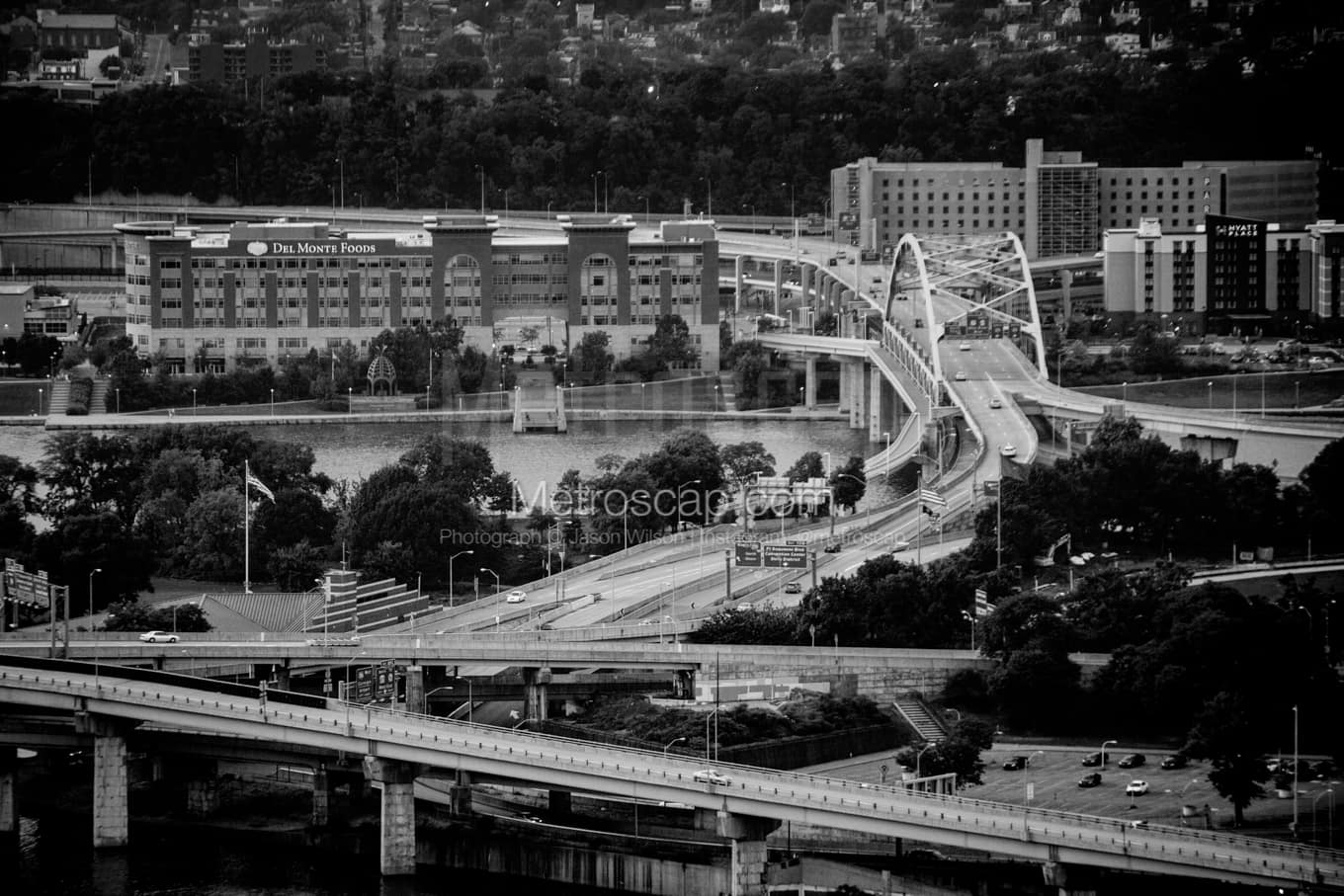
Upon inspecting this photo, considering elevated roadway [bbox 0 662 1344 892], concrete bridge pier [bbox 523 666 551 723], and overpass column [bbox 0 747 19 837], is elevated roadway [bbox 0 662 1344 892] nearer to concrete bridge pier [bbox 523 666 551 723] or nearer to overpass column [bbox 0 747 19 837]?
overpass column [bbox 0 747 19 837]

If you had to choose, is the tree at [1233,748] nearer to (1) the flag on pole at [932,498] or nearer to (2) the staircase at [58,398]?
(1) the flag on pole at [932,498]

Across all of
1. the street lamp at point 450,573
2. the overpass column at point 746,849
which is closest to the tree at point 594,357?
the street lamp at point 450,573

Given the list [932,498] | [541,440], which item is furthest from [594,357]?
[932,498]

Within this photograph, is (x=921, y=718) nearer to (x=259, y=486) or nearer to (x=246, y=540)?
(x=246, y=540)

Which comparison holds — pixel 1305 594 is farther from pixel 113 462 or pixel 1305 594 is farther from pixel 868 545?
pixel 113 462

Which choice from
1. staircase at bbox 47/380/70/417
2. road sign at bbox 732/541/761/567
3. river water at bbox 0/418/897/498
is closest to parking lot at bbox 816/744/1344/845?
road sign at bbox 732/541/761/567
